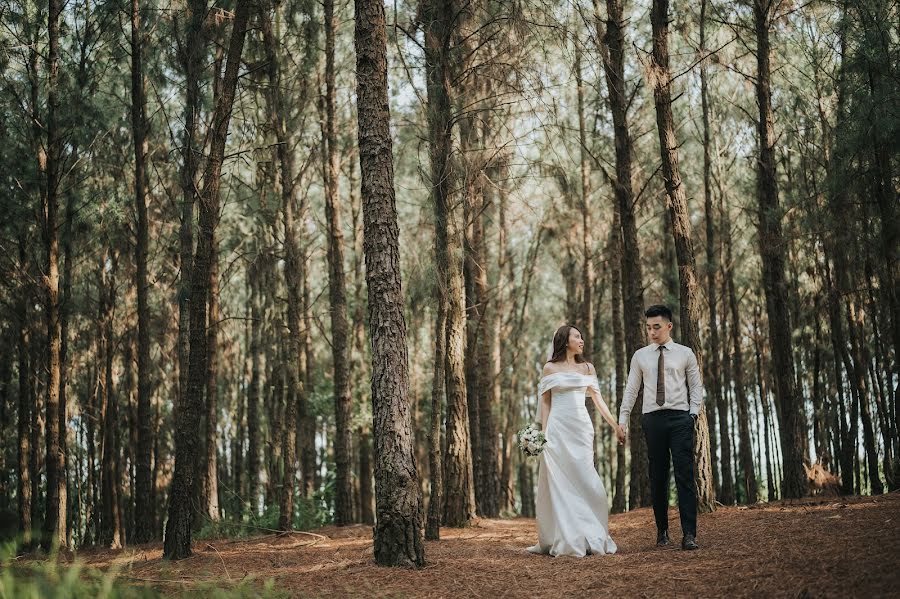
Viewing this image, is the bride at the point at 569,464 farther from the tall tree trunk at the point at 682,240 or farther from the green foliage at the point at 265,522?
the green foliage at the point at 265,522

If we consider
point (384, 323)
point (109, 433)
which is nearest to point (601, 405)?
point (384, 323)

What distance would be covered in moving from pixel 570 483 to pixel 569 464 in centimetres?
18

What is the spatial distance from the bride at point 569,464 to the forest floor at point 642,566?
A: 0.29 meters

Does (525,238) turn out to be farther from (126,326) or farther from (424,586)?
(424,586)

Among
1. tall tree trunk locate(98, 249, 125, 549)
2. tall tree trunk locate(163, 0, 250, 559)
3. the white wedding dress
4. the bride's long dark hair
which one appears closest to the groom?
the white wedding dress

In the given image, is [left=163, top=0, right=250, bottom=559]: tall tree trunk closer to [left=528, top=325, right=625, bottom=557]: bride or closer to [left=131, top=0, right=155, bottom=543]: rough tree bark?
[left=528, top=325, right=625, bottom=557]: bride

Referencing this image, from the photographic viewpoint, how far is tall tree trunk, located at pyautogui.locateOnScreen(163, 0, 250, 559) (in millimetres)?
7902

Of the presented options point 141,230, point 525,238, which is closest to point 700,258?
point 525,238

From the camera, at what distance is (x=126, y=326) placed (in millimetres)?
18000

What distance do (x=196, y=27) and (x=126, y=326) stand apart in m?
11.1

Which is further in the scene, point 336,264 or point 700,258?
point 700,258

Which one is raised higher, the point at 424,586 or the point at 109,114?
the point at 109,114

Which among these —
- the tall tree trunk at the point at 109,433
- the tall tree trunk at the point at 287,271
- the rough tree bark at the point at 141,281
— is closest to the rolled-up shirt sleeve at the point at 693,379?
the tall tree trunk at the point at 287,271

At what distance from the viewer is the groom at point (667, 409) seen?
6176 mm
